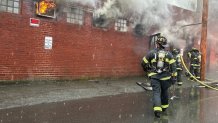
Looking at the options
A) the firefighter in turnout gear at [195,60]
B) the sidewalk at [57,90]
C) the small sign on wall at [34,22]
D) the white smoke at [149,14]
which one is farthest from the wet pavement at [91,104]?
the firefighter in turnout gear at [195,60]

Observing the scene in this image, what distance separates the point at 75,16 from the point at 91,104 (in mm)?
5174

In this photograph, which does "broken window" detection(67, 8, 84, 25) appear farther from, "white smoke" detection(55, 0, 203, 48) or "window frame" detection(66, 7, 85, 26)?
"white smoke" detection(55, 0, 203, 48)

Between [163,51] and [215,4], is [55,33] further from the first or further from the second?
[215,4]

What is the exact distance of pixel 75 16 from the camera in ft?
44.3

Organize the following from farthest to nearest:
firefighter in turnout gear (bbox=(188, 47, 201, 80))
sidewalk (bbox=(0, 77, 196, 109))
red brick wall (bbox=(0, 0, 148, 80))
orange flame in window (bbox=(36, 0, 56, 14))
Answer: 1. firefighter in turnout gear (bbox=(188, 47, 201, 80))
2. orange flame in window (bbox=(36, 0, 56, 14))
3. red brick wall (bbox=(0, 0, 148, 80))
4. sidewalk (bbox=(0, 77, 196, 109))

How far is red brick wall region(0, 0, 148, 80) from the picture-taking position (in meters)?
11.4

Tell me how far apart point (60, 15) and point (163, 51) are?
18.8 feet

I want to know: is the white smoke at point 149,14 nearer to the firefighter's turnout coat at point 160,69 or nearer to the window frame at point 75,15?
the window frame at point 75,15

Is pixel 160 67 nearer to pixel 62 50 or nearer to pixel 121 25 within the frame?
pixel 62 50

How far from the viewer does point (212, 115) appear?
328 inches

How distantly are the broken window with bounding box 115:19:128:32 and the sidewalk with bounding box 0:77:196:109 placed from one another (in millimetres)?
2342

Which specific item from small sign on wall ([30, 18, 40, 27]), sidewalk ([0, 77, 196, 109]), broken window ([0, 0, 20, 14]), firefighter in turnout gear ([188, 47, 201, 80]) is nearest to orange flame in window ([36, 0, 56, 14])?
small sign on wall ([30, 18, 40, 27])

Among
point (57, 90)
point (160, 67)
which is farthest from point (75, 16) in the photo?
point (160, 67)

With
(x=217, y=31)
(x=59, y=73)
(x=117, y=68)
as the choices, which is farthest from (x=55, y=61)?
(x=217, y=31)
